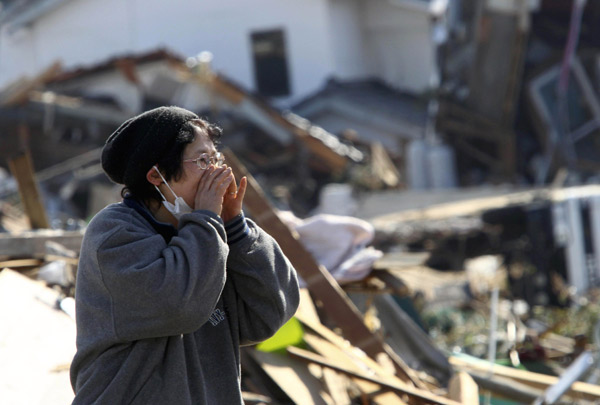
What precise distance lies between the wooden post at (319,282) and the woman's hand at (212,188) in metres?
2.04

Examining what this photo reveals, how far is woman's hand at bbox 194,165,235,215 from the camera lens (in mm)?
2518

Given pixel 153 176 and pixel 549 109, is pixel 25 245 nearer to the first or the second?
pixel 153 176

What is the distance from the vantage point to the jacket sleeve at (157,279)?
2311 millimetres

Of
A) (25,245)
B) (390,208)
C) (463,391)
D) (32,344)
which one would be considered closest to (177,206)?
(32,344)

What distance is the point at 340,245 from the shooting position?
493 cm

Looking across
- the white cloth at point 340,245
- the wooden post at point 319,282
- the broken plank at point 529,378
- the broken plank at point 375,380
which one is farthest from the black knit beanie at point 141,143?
the broken plank at point 529,378

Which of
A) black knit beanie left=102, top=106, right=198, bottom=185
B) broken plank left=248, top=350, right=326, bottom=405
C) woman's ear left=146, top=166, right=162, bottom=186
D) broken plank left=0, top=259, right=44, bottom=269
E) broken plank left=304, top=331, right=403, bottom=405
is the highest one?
black knit beanie left=102, top=106, right=198, bottom=185

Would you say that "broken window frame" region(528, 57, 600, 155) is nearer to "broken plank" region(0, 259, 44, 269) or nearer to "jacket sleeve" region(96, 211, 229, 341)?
"broken plank" region(0, 259, 44, 269)

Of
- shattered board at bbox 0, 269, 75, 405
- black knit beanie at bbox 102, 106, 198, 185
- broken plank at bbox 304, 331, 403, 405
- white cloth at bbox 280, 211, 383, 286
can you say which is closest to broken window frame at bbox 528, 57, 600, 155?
white cloth at bbox 280, 211, 383, 286

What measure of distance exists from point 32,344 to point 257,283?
1506 millimetres

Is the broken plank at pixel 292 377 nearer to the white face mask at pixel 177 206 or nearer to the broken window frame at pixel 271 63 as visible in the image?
the white face mask at pixel 177 206

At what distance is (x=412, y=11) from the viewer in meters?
22.1

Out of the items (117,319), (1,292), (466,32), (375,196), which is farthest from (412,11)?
(117,319)

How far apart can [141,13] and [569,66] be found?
10.6m
